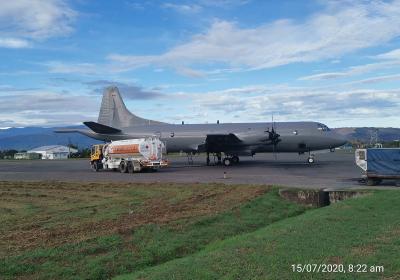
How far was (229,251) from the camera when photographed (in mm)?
9125

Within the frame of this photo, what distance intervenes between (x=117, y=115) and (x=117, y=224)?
35917 mm

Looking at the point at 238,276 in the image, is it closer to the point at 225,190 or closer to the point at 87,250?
the point at 87,250

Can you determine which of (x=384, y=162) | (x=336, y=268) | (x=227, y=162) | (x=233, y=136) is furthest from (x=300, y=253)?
(x=227, y=162)

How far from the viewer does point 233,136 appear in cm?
3950

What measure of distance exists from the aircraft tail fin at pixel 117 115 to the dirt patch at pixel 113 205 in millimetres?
21006

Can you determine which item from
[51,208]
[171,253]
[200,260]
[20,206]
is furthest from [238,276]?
[20,206]

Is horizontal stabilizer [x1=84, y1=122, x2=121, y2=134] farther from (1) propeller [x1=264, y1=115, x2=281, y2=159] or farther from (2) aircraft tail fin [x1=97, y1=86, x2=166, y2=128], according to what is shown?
(1) propeller [x1=264, y1=115, x2=281, y2=159]

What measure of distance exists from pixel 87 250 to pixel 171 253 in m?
1.90

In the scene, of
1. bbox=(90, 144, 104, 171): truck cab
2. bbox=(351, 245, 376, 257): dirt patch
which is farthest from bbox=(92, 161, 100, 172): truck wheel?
bbox=(351, 245, 376, 257): dirt patch

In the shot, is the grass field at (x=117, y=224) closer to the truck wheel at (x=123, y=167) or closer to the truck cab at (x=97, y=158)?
the truck wheel at (x=123, y=167)

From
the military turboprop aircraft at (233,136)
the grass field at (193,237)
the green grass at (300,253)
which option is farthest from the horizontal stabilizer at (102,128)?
the green grass at (300,253)

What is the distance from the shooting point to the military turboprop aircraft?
39938 mm

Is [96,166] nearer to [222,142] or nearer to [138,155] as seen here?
[138,155]

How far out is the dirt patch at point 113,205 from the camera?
1150cm
